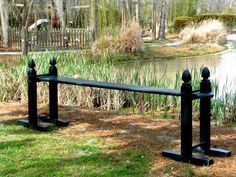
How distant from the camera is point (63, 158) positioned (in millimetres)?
4367

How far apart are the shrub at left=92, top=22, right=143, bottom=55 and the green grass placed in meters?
13.3

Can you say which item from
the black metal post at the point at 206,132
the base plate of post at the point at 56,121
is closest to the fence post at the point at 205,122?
the black metal post at the point at 206,132

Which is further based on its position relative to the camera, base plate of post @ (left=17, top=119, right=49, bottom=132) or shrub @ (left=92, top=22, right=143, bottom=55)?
shrub @ (left=92, top=22, right=143, bottom=55)

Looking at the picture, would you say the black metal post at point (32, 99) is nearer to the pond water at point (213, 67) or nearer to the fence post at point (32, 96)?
the fence post at point (32, 96)

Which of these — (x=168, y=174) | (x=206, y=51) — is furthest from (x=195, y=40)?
(x=168, y=174)

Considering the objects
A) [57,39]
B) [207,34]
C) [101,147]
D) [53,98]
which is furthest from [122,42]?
[101,147]

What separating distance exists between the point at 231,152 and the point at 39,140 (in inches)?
78.6

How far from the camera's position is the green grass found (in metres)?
3.96

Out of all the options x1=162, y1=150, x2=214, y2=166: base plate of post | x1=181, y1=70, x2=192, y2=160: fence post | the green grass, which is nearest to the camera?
the green grass

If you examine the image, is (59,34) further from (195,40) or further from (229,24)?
(229,24)

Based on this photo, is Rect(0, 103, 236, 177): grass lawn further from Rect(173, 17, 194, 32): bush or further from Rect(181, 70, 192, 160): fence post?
Rect(173, 17, 194, 32): bush

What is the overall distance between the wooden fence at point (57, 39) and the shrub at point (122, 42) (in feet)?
10.9

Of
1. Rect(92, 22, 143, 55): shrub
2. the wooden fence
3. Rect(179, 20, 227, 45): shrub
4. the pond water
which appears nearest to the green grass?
the pond water

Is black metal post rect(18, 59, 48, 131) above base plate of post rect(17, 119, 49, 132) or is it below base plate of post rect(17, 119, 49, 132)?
above
